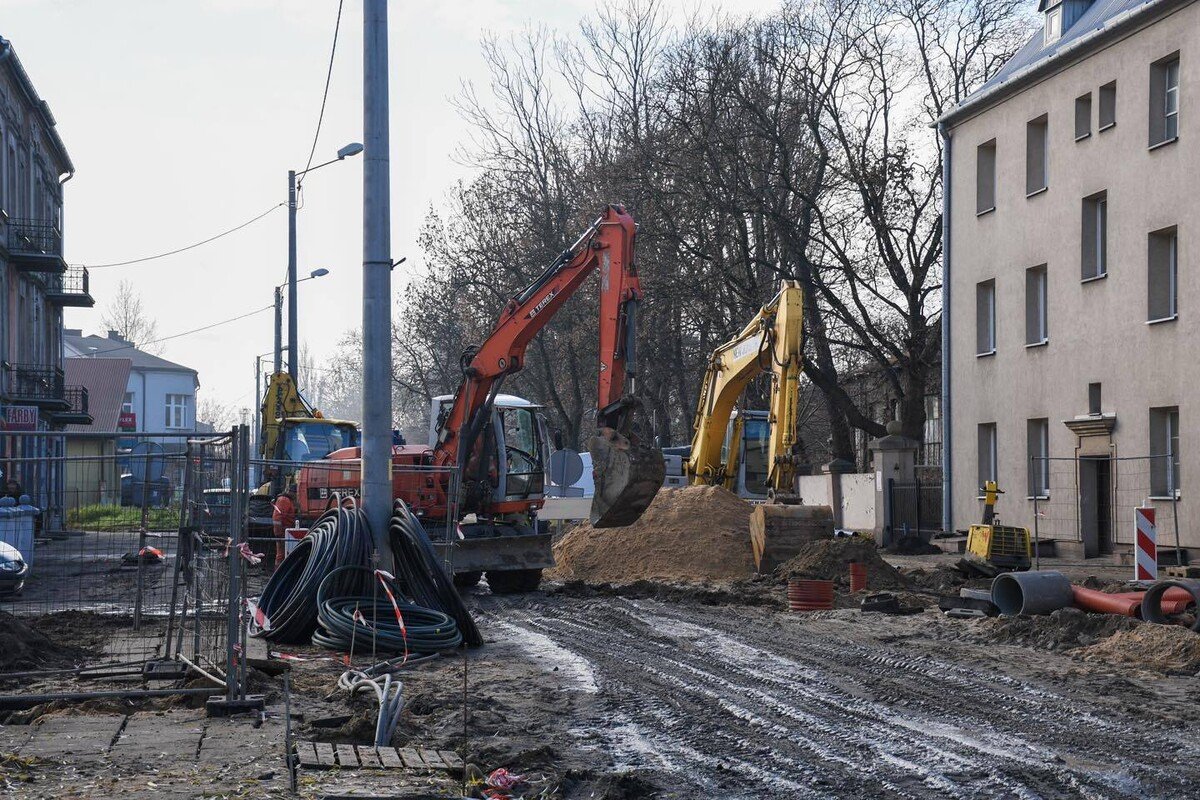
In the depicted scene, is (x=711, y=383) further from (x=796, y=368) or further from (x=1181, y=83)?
(x=1181, y=83)

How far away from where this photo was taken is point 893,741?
25.7 ft

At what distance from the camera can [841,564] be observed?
1877 cm

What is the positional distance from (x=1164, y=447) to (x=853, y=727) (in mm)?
18212

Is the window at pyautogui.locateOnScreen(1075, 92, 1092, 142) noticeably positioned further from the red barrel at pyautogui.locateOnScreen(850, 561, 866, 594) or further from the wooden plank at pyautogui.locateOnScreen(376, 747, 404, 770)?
the wooden plank at pyautogui.locateOnScreen(376, 747, 404, 770)

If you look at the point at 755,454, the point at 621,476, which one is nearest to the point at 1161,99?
the point at 621,476

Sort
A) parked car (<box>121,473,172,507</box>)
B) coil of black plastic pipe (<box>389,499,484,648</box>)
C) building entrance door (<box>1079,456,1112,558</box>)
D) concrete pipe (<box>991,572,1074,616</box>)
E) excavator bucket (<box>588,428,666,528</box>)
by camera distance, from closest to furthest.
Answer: parked car (<box>121,473,172,507</box>) < coil of black plastic pipe (<box>389,499,484,648</box>) < concrete pipe (<box>991,572,1074,616</box>) < excavator bucket (<box>588,428,666,528</box>) < building entrance door (<box>1079,456,1112,558</box>)

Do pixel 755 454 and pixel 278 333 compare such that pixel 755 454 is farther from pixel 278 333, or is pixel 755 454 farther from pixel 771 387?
pixel 771 387

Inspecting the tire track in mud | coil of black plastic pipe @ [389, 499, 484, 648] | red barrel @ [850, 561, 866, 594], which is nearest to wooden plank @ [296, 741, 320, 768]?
the tire track in mud

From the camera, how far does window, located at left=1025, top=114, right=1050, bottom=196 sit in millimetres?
28438

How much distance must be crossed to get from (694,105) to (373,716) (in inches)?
1143

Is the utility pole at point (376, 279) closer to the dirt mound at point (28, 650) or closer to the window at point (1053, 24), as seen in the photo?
the dirt mound at point (28, 650)

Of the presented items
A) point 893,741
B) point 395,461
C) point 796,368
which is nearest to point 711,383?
point 796,368

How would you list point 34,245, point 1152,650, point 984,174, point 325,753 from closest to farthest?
point 325,753 < point 1152,650 < point 984,174 < point 34,245

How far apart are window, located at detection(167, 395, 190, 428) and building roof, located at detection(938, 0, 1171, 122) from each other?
256 ft
